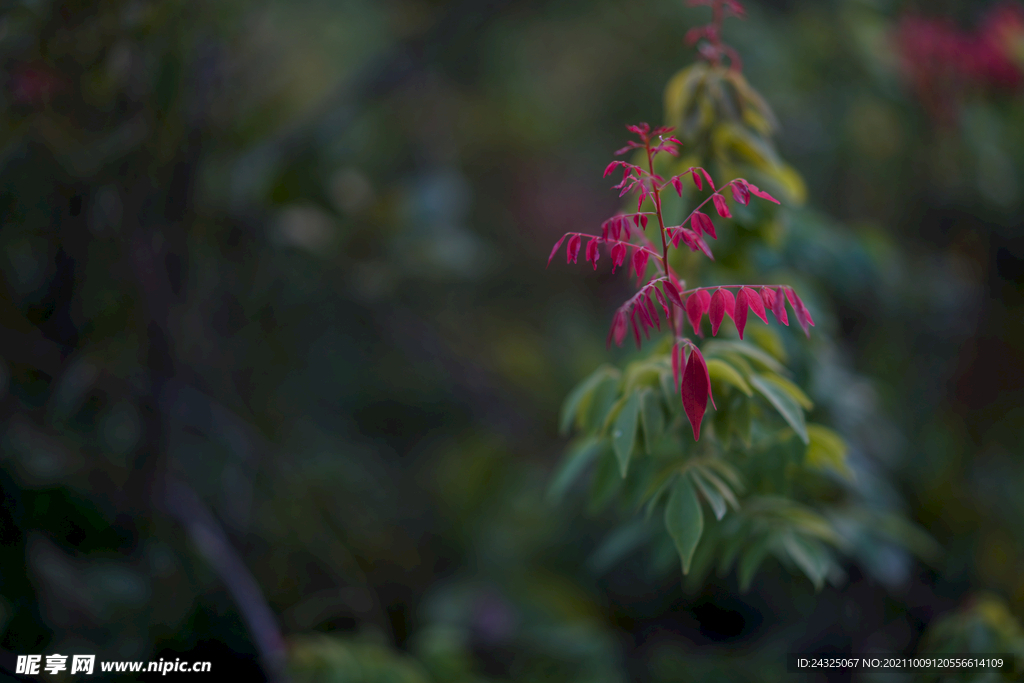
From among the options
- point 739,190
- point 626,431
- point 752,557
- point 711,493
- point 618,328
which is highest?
point 739,190

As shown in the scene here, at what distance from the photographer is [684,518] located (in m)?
1.08

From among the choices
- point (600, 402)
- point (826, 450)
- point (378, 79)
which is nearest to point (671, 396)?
point (600, 402)

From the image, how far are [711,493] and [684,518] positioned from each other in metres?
0.07

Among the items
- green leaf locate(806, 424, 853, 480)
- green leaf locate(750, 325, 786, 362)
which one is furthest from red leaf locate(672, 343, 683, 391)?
green leaf locate(750, 325, 786, 362)

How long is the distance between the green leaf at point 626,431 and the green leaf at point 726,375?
0.45 feet

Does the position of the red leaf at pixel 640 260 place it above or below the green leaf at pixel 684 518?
above

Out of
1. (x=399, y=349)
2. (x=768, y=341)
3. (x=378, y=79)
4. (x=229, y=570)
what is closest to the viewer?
(x=768, y=341)

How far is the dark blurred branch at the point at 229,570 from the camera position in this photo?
6.17 feet

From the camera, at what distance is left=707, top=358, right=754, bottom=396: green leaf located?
3.48ft

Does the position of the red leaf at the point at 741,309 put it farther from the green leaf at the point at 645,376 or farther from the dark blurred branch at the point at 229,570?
the dark blurred branch at the point at 229,570

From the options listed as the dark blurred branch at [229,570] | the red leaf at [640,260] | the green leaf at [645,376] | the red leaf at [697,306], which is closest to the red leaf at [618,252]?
the red leaf at [640,260]

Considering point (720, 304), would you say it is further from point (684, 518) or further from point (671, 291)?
point (684, 518)

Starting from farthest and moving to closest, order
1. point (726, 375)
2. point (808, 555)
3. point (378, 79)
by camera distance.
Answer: point (378, 79) → point (808, 555) → point (726, 375)

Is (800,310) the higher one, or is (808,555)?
(800,310)
